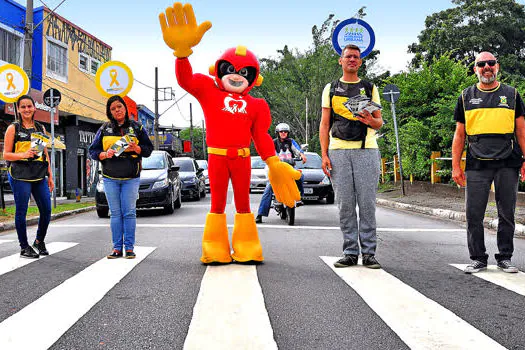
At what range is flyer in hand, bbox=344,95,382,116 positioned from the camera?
4.67m

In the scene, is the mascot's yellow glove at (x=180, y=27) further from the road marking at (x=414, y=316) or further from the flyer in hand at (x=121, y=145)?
the road marking at (x=414, y=316)

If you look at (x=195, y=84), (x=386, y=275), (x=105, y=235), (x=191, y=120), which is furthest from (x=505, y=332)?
(x=191, y=120)

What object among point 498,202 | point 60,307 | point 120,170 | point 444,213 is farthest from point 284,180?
point 444,213

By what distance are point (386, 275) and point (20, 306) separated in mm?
2815

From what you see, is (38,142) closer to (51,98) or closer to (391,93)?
(51,98)

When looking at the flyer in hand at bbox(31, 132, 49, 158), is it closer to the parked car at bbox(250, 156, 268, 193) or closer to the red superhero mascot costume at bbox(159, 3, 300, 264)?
the red superhero mascot costume at bbox(159, 3, 300, 264)

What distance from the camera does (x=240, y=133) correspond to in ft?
16.4

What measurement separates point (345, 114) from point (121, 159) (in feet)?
7.64

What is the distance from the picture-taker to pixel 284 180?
5141 mm

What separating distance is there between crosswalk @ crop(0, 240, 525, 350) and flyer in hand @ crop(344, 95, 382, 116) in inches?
56.1

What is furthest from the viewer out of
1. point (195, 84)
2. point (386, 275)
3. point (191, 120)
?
point (191, 120)

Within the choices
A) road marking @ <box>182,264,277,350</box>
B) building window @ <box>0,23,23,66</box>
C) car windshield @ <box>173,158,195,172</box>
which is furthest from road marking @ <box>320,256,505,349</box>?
building window @ <box>0,23,23,66</box>

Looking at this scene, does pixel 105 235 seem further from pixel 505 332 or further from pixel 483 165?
pixel 505 332

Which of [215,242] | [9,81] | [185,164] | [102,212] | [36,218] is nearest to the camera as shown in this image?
[215,242]
